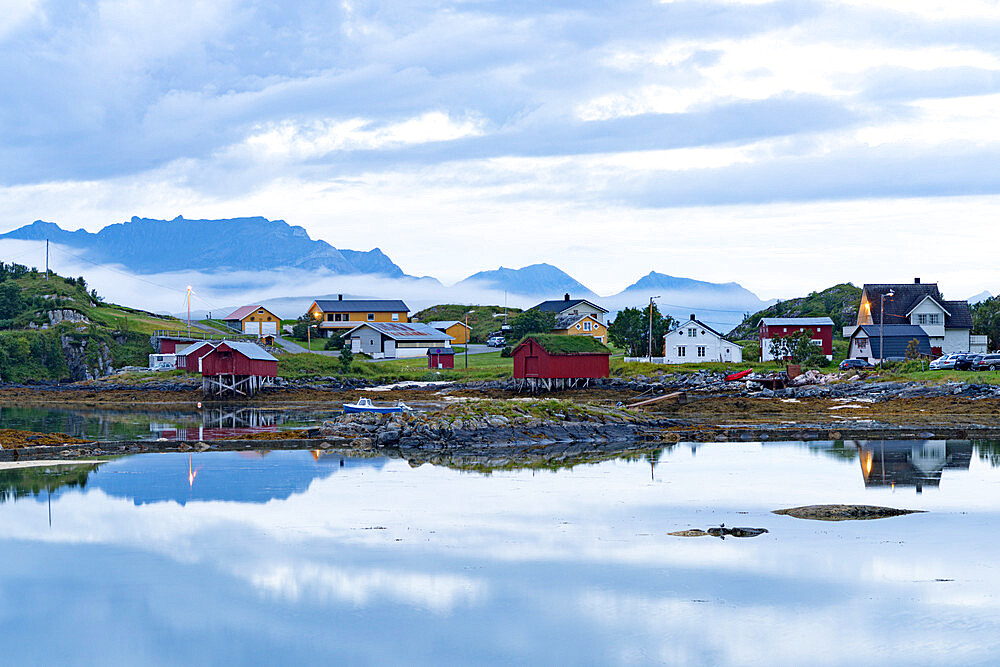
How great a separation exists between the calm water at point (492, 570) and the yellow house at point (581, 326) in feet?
239

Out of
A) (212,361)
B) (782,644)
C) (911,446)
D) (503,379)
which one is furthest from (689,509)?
(212,361)

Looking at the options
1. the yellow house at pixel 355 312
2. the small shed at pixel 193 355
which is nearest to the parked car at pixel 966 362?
the small shed at pixel 193 355

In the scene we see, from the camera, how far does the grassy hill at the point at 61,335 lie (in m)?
86.2

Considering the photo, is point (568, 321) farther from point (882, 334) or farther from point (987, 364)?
point (987, 364)

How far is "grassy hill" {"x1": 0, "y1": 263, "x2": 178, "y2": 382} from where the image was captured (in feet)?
283

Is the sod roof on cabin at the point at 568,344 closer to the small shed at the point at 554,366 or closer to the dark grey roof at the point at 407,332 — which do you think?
the small shed at the point at 554,366

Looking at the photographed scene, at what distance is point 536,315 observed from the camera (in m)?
99.6

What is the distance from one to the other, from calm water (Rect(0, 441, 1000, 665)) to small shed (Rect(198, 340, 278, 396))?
3950cm

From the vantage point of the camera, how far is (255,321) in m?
112

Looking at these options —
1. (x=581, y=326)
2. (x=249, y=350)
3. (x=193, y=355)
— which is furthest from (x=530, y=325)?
(x=249, y=350)

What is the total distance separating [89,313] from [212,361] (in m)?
33.9

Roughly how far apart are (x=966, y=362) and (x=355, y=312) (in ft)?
229

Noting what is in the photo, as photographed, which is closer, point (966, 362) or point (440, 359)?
point (966, 362)

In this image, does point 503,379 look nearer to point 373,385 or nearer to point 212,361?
point 373,385
